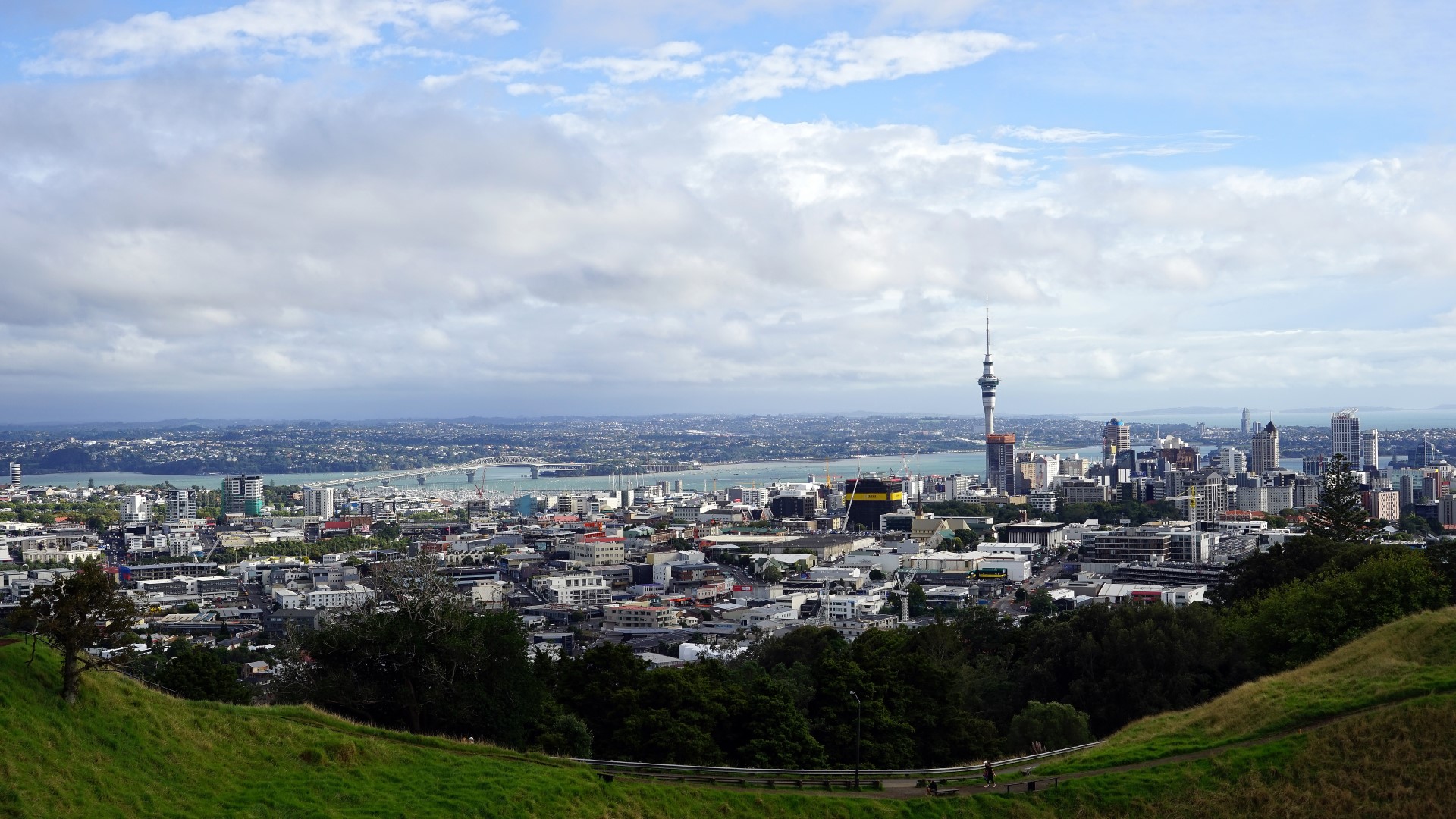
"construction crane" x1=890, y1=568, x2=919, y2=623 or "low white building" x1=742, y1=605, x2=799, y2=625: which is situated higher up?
"construction crane" x1=890, y1=568, x2=919, y2=623

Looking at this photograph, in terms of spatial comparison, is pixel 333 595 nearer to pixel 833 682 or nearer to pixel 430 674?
pixel 430 674

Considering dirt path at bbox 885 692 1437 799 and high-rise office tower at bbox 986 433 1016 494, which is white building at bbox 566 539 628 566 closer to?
dirt path at bbox 885 692 1437 799

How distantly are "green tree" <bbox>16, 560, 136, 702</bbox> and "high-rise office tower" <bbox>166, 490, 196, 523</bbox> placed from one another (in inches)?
3053

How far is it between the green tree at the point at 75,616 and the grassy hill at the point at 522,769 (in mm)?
271

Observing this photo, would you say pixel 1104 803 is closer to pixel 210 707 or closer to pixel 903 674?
pixel 903 674

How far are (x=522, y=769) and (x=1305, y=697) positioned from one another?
7327 mm

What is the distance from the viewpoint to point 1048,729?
15.8 metres

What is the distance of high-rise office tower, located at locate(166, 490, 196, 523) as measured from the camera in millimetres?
84725

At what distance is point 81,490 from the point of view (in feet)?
341

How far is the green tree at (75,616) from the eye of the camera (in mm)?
10234

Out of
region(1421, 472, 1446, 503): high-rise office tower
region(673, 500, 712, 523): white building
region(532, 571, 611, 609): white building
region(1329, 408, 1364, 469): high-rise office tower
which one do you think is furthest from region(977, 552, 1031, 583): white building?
region(1329, 408, 1364, 469): high-rise office tower

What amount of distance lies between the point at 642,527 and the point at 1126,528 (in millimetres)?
28044

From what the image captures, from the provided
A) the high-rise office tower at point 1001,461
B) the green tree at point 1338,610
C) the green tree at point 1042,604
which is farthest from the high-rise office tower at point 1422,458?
the green tree at point 1338,610

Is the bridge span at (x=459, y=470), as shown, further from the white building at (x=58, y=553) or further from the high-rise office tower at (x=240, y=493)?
the white building at (x=58, y=553)
